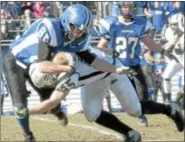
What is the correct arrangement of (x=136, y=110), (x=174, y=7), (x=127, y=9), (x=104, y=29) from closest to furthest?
(x=136, y=110) → (x=127, y=9) → (x=104, y=29) → (x=174, y=7)

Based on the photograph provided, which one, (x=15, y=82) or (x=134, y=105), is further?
(x=15, y=82)

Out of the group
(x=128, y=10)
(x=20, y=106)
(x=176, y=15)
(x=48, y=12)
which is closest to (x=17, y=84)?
(x=20, y=106)

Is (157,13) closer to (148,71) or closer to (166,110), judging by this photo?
(148,71)

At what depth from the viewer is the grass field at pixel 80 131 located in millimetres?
5832

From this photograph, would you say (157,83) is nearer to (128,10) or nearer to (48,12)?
(48,12)

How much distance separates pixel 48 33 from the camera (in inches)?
176

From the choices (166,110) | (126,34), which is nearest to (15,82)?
(166,110)

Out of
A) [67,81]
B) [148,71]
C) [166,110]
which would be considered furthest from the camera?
[148,71]

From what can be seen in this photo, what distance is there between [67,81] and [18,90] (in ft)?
2.12

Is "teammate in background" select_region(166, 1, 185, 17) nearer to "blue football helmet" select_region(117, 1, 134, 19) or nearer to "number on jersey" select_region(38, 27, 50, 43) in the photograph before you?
"blue football helmet" select_region(117, 1, 134, 19)

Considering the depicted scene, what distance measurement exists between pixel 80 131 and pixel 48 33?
2004 millimetres

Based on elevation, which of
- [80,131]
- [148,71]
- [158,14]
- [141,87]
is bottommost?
[148,71]

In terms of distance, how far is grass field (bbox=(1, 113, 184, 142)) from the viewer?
19.1 feet

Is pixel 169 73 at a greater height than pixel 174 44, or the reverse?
pixel 174 44
